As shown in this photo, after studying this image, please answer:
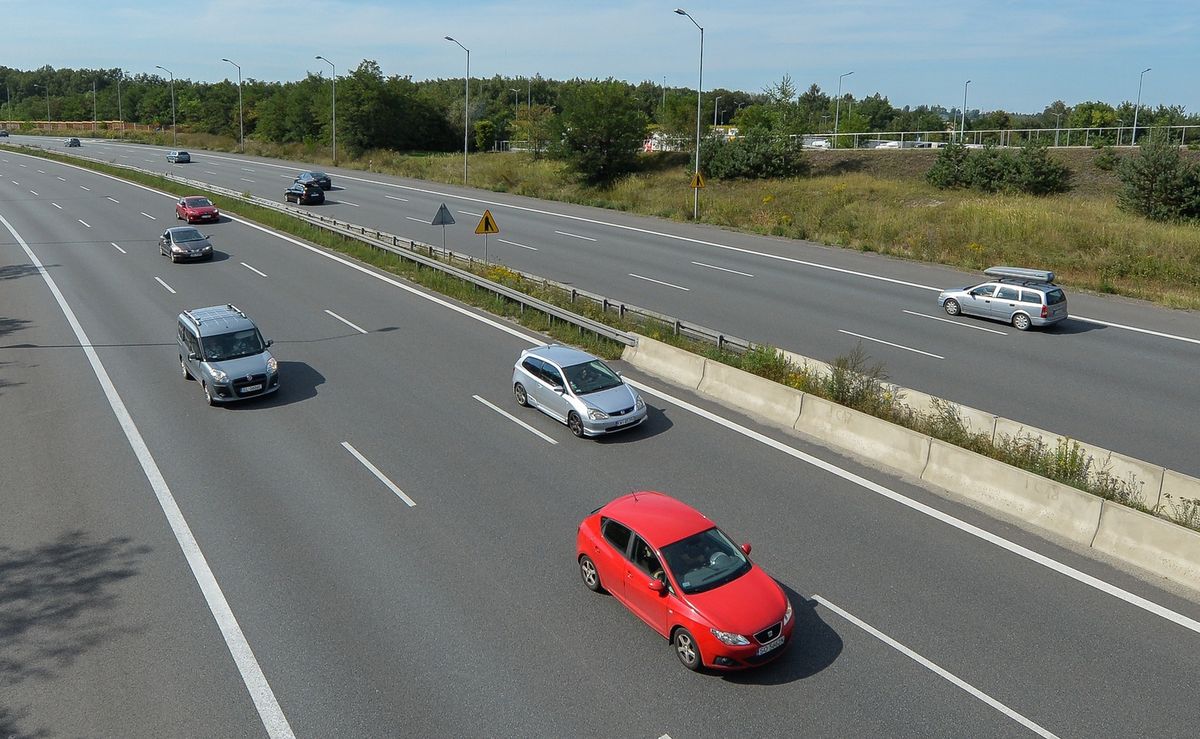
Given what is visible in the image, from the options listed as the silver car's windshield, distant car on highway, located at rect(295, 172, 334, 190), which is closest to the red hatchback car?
the silver car's windshield

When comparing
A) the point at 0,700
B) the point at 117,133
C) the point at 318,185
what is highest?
the point at 117,133

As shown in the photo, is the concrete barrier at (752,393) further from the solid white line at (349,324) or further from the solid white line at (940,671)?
the solid white line at (349,324)

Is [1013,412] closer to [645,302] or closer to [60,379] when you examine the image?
[645,302]

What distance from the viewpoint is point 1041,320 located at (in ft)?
79.5

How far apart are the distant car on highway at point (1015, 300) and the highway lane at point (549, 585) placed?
1226 cm

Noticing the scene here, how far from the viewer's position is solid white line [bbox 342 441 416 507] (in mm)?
13742

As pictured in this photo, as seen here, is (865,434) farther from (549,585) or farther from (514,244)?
(514,244)

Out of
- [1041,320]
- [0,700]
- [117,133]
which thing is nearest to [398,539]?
[0,700]

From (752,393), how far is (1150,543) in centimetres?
784

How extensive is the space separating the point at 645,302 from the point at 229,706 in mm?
20186

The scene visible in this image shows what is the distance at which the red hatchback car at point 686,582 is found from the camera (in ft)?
30.1

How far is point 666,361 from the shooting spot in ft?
66.3

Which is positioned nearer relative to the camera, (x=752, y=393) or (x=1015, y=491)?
(x=1015, y=491)

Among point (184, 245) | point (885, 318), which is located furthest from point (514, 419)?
point (184, 245)
